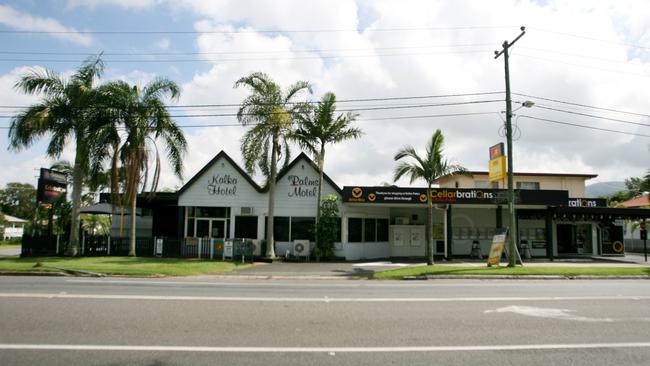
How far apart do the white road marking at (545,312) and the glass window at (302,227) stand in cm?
1675

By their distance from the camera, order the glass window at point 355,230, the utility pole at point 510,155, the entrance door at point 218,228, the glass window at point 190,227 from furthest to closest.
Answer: the glass window at point 190,227, the entrance door at point 218,228, the glass window at point 355,230, the utility pole at point 510,155

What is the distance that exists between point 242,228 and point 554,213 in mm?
18359

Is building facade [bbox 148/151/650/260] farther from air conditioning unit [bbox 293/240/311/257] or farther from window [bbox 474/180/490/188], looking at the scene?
window [bbox 474/180/490/188]

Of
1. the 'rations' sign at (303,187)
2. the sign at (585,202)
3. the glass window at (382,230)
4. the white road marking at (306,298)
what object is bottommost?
the white road marking at (306,298)

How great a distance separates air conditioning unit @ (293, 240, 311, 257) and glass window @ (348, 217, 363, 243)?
257 cm

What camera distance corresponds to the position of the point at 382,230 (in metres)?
27.9

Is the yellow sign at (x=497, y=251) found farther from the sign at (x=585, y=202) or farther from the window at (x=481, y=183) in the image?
the window at (x=481, y=183)

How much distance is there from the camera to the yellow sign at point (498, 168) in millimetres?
19906

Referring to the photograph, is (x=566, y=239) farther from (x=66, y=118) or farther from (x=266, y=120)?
(x=66, y=118)

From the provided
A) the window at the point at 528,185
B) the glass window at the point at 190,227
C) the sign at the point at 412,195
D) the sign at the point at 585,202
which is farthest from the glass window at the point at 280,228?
the window at the point at 528,185

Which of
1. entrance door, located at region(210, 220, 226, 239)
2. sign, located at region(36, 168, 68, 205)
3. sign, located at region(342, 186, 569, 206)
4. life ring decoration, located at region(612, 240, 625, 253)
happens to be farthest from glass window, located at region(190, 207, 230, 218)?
life ring decoration, located at region(612, 240, 625, 253)

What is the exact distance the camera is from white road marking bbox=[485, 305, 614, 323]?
8.40 meters

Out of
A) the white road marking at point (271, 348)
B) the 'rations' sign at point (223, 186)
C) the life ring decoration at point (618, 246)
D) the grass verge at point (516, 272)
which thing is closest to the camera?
the white road marking at point (271, 348)

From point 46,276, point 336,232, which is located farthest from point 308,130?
point 46,276
